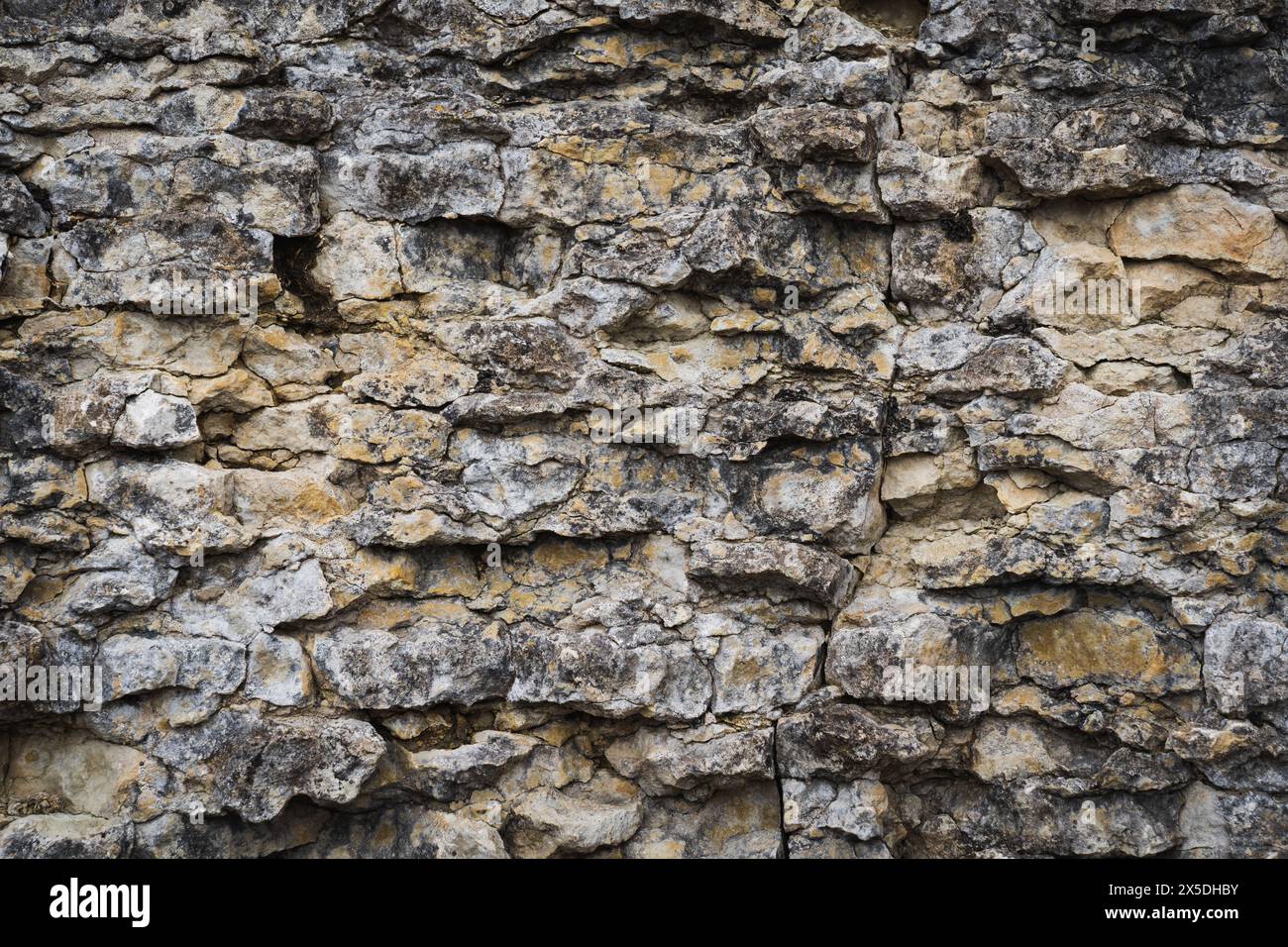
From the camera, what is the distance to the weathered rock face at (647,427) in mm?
6047

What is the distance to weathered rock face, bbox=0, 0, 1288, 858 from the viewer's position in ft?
19.8

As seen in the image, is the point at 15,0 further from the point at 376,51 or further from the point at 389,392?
the point at 389,392

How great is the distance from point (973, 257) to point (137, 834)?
5.36 metres

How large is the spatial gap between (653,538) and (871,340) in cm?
164

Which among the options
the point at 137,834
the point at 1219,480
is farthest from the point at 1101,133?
the point at 137,834

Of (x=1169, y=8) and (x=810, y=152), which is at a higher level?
(x=1169, y=8)

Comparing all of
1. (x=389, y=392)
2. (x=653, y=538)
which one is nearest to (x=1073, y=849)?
(x=653, y=538)

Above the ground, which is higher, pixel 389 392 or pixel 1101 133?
pixel 1101 133

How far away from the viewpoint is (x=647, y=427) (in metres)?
6.31

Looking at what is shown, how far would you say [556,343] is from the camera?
6316mm

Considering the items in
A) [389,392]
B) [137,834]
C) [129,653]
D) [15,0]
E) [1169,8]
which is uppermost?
[15,0]

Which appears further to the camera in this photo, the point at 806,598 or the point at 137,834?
the point at 806,598

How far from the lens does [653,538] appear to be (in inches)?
252

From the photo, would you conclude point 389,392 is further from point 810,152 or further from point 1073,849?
point 1073,849
